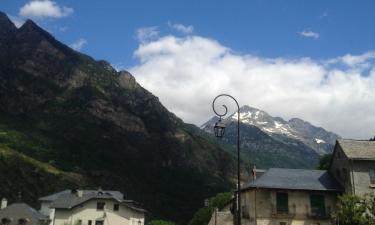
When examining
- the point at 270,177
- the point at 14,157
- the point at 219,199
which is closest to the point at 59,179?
the point at 14,157

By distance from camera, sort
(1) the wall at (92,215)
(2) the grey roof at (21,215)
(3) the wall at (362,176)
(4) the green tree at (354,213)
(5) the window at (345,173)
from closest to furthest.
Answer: (4) the green tree at (354,213) → (3) the wall at (362,176) → (5) the window at (345,173) → (1) the wall at (92,215) → (2) the grey roof at (21,215)

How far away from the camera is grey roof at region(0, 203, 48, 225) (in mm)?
77225

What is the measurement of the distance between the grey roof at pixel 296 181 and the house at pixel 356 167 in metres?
1.53

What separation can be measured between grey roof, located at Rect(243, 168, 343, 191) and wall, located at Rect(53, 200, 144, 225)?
3555 centimetres

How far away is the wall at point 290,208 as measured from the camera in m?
43.1

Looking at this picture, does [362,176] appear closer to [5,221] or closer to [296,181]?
[296,181]

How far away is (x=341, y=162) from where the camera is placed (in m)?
45.8

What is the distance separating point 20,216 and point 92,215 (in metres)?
13.9

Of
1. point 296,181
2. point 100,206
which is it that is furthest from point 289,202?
point 100,206

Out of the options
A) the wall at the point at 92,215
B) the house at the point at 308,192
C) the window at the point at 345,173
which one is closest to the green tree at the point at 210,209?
the wall at the point at 92,215

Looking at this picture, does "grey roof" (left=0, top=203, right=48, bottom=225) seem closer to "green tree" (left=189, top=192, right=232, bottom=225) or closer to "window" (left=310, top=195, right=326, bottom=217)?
"green tree" (left=189, top=192, right=232, bottom=225)

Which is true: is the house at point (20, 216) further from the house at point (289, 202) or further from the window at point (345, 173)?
the window at point (345, 173)

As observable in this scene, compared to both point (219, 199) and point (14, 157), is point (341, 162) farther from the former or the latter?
point (14, 157)

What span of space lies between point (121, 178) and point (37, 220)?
11816cm
